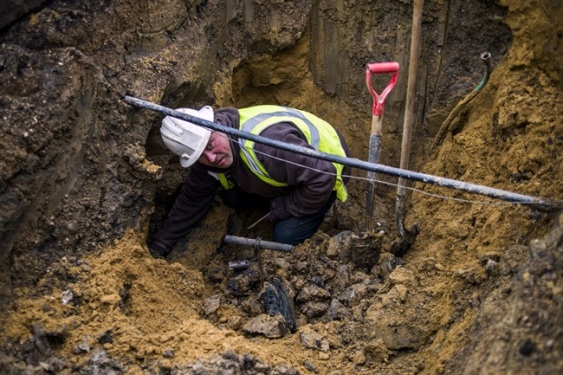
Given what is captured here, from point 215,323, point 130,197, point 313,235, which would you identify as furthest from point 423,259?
point 130,197

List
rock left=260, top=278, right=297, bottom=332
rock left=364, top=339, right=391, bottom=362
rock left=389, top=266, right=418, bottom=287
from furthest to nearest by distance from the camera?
rock left=260, top=278, right=297, bottom=332
rock left=389, top=266, right=418, bottom=287
rock left=364, top=339, right=391, bottom=362

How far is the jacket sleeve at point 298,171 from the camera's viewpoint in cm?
435

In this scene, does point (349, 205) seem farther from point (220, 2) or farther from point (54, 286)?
point (54, 286)

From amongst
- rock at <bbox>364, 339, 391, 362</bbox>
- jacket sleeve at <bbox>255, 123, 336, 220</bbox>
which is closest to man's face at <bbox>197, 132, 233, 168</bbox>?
jacket sleeve at <bbox>255, 123, 336, 220</bbox>

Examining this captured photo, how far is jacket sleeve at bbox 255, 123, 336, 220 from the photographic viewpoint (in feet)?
14.3

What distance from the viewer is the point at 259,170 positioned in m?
4.51

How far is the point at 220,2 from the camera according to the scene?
16.4 ft

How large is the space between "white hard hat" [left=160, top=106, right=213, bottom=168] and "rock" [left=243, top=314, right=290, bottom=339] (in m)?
1.08

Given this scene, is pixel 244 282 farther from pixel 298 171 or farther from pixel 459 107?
pixel 459 107

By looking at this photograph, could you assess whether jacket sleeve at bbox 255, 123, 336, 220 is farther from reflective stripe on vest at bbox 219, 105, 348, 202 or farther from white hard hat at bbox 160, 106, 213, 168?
white hard hat at bbox 160, 106, 213, 168

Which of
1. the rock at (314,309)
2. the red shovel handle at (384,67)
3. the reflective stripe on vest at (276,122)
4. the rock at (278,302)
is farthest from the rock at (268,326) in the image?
the red shovel handle at (384,67)

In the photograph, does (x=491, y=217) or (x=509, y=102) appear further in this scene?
(x=509, y=102)

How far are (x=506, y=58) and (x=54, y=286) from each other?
10.5ft

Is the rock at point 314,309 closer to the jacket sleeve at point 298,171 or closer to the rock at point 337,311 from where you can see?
the rock at point 337,311
